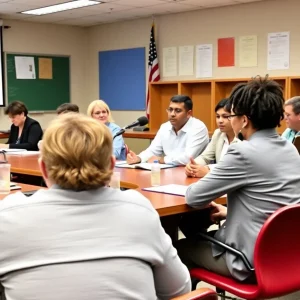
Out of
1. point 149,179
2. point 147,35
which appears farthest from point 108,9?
point 149,179

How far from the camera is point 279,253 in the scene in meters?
2.00

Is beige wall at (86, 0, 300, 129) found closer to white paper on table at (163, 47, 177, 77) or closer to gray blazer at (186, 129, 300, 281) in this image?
white paper on table at (163, 47, 177, 77)

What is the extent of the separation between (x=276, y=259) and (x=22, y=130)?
12.4ft

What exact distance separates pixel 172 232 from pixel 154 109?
466cm

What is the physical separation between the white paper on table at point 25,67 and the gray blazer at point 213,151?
4.61 meters

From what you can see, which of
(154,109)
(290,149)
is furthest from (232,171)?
(154,109)

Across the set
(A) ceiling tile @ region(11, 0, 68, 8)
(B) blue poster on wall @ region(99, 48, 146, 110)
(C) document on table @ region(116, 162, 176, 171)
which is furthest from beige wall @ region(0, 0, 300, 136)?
(C) document on table @ region(116, 162, 176, 171)

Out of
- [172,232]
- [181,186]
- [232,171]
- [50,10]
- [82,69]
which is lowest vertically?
[172,232]

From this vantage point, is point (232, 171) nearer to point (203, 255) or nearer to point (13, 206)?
point (203, 255)

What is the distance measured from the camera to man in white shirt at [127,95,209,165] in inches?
158

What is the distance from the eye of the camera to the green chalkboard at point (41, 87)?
24.7 ft

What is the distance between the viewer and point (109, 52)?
8031mm

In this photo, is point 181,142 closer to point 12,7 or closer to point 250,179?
point 250,179

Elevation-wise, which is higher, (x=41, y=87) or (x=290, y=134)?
(x=41, y=87)
